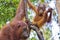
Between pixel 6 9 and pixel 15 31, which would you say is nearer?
pixel 15 31

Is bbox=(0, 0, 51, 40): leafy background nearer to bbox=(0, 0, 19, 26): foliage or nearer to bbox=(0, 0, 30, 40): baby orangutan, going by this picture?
bbox=(0, 0, 19, 26): foliage

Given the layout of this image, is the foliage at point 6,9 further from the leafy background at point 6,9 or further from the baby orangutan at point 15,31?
the baby orangutan at point 15,31

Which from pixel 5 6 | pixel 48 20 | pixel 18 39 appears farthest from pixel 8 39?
pixel 5 6

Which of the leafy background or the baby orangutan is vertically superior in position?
the leafy background

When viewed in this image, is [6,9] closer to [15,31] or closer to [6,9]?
[6,9]

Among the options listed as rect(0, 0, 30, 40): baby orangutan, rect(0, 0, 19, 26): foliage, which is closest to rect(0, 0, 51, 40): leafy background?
rect(0, 0, 19, 26): foliage

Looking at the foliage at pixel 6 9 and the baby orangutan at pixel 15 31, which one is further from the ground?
the foliage at pixel 6 9

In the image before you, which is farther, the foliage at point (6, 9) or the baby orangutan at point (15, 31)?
the foliage at point (6, 9)

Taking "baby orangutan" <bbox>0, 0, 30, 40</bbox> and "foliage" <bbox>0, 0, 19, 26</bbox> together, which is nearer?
"baby orangutan" <bbox>0, 0, 30, 40</bbox>

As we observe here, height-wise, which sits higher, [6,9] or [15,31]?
[6,9]

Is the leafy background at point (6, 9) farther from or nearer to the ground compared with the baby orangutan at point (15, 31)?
farther from the ground

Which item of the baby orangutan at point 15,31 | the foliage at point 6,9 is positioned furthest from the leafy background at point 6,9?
the baby orangutan at point 15,31

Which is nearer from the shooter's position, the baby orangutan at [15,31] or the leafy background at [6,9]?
the baby orangutan at [15,31]

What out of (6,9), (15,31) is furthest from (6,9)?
(15,31)
